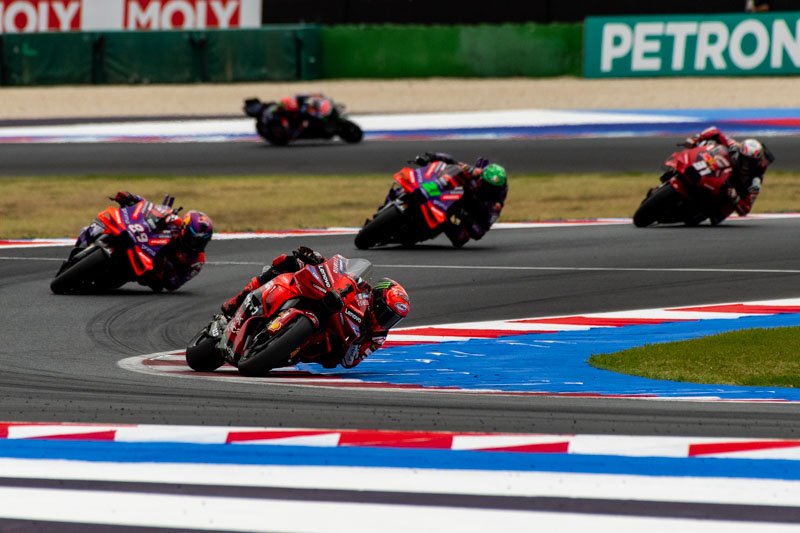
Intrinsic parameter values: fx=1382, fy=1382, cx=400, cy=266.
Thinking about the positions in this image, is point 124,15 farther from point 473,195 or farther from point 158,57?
point 473,195

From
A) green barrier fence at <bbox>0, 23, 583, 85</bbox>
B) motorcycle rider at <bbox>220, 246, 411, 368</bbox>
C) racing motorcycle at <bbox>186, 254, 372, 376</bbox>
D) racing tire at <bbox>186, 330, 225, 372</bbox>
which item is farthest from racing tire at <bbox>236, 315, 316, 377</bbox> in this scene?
green barrier fence at <bbox>0, 23, 583, 85</bbox>

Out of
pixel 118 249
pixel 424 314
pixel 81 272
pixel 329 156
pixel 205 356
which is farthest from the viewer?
pixel 329 156

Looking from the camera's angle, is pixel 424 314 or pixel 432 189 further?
pixel 432 189

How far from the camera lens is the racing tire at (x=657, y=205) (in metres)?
16.5

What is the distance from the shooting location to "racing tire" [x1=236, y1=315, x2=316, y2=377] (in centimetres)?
809

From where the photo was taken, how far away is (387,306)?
28.4 feet

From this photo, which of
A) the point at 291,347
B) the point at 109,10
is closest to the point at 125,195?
the point at 291,347

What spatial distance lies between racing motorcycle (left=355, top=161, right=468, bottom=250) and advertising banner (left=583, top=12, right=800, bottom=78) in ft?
65.5

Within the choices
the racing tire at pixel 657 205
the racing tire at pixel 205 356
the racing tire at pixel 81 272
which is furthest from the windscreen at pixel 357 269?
the racing tire at pixel 657 205

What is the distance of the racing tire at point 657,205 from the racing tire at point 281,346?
9143 millimetres

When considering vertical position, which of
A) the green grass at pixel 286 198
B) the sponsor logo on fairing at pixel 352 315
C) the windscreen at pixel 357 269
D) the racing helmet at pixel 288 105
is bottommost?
the green grass at pixel 286 198

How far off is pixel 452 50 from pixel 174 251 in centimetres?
2707

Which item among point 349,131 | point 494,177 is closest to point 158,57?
point 349,131

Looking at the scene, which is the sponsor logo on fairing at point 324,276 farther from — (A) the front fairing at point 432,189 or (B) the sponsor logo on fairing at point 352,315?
(A) the front fairing at point 432,189
